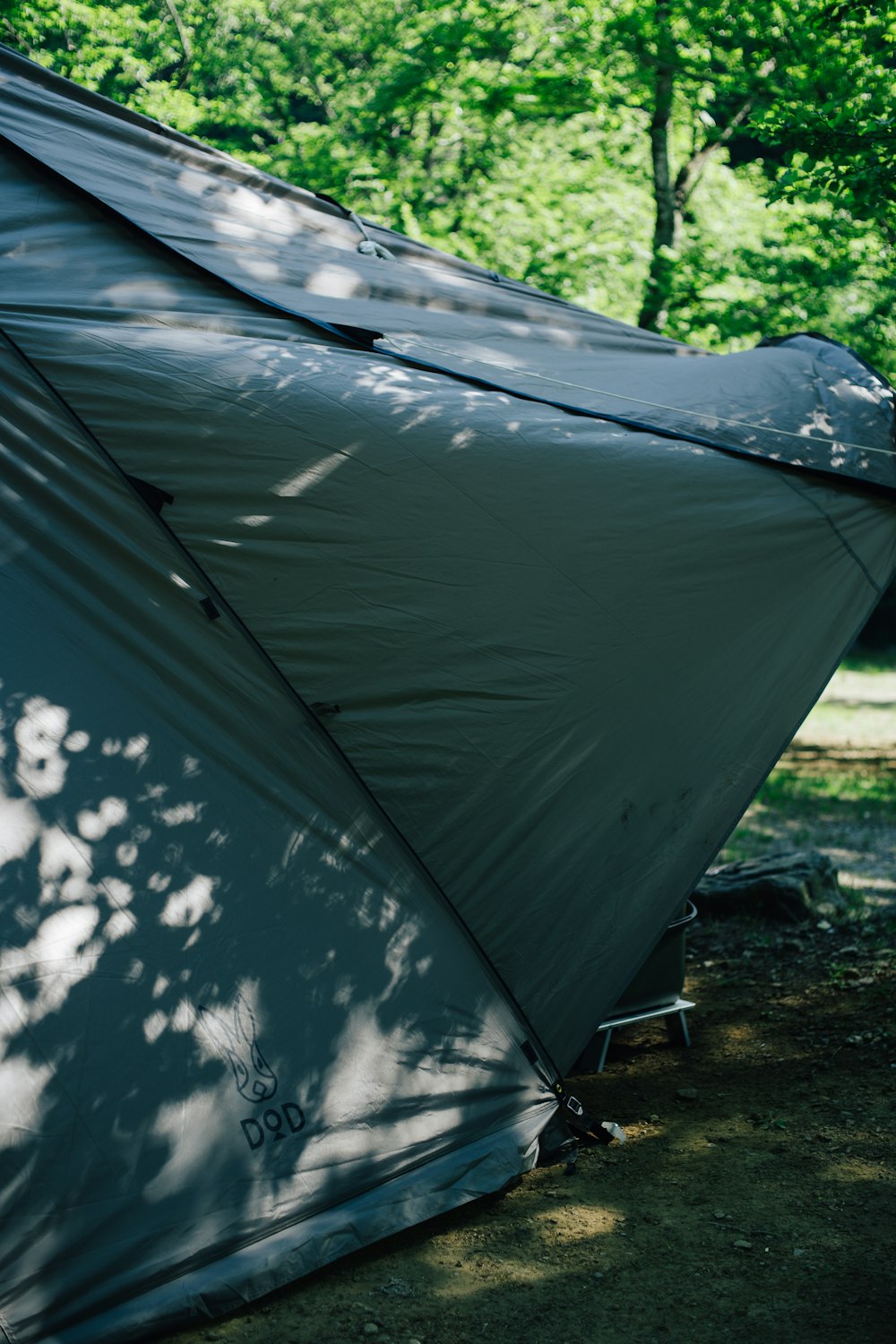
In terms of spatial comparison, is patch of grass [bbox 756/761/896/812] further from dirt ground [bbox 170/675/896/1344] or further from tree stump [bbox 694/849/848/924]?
dirt ground [bbox 170/675/896/1344]

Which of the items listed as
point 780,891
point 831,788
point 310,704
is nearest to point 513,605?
point 310,704

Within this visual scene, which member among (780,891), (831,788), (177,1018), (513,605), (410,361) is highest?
(410,361)

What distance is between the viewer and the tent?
10.0 feet

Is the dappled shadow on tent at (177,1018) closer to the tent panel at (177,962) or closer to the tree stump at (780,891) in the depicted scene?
the tent panel at (177,962)

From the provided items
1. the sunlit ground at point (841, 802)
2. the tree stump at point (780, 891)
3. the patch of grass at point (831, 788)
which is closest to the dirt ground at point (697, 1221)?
the tree stump at point (780, 891)

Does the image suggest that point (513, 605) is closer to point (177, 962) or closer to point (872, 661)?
point (177, 962)

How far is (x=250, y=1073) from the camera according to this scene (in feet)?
10.6

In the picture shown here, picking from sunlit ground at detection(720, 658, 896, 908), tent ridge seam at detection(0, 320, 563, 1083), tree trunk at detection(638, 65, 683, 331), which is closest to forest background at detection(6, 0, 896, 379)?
tree trunk at detection(638, 65, 683, 331)

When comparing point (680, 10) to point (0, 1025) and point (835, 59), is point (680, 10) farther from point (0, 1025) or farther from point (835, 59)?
point (0, 1025)

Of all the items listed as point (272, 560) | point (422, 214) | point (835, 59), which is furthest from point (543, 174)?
point (272, 560)

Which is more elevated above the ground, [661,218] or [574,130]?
[574,130]

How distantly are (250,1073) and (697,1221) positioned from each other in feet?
4.85

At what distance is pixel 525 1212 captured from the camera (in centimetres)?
361

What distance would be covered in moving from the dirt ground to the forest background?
4786 millimetres
